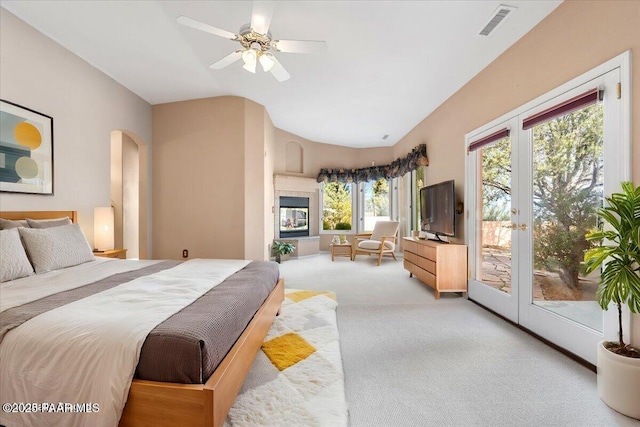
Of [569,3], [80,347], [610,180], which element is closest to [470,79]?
[569,3]

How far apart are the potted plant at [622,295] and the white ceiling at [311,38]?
5.91 feet

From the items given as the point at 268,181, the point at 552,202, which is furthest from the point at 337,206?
the point at 552,202

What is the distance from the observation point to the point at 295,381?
173 centimetres

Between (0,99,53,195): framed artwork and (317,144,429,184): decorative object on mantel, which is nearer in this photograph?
(0,99,53,195): framed artwork

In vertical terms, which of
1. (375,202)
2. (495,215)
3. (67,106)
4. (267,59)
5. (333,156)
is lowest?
(495,215)

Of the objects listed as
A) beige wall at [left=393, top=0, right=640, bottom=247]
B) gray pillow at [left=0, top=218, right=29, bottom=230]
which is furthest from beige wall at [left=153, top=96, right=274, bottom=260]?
beige wall at [left=393, top=0, right=640, bottom=247]

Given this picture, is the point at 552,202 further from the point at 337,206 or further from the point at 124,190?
the point at 124,190

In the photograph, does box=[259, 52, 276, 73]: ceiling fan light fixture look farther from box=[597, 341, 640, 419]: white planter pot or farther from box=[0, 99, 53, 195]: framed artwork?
box=[597, 341, 640, 419]: white planter pot

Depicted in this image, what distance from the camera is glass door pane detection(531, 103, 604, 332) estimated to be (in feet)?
6.63

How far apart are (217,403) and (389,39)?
322cm

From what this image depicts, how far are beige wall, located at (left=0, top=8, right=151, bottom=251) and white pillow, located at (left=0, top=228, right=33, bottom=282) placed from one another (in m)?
0.70

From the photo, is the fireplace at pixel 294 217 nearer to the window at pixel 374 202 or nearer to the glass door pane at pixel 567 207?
the window at pixel 374 202

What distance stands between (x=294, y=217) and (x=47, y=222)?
15.3 feet

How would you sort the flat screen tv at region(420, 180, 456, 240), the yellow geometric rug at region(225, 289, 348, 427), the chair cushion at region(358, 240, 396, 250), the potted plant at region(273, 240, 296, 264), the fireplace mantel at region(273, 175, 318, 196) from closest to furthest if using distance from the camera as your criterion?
the yellow geometric rug at region(225, 289, 348, 427) → the flat screen tv at region(420, 180, 456, 240) → the potted plant at region(273, 240, 296, 264) → the chair cushion at region(358, 240, 396, 250) → the fireplace mantel at region(273, 175, 318, 196)
